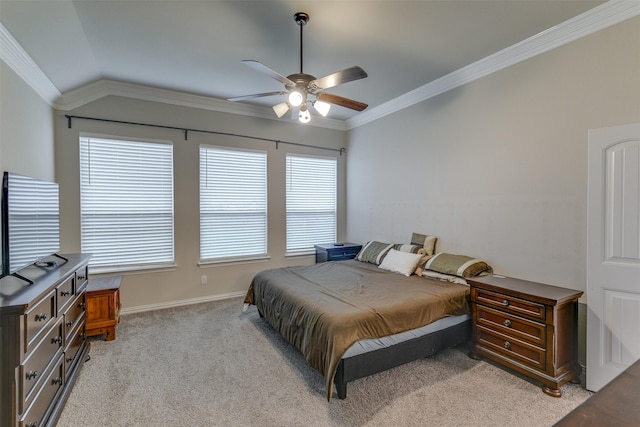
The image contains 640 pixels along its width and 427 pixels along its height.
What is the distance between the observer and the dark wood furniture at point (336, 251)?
→ 15.9ft

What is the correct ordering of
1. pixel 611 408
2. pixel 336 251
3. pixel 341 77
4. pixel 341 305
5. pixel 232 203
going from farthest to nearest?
pixel 336 251 → pixel 232 203 → pixel 341 305 → pixel 341 77 → pixel 611 408

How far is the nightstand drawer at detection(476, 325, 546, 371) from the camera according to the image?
2.33 metres

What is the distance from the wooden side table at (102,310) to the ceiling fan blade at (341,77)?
291 centimetres

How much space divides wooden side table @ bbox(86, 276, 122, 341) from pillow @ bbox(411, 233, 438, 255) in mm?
3568

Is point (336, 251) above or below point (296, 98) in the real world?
below

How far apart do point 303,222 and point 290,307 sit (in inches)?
102

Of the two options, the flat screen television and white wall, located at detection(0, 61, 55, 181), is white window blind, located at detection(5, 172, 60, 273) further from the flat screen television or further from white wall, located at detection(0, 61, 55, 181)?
white wall, located at detection(0, 61, 55, 181)

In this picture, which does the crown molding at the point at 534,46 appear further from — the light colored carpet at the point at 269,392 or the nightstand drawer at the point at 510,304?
the light colored carpet at the point at 269,392

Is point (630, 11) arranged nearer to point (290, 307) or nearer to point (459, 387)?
point (459, 387)

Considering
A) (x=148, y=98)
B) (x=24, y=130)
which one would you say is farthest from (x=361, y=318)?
(x=148, y=98)

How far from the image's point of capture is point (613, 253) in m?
2.18

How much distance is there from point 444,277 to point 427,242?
2.23ft

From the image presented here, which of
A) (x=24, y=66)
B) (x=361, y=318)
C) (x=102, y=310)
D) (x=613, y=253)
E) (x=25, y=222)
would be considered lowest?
(x=102, y=310)

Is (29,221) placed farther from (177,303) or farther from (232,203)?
(232,203)
